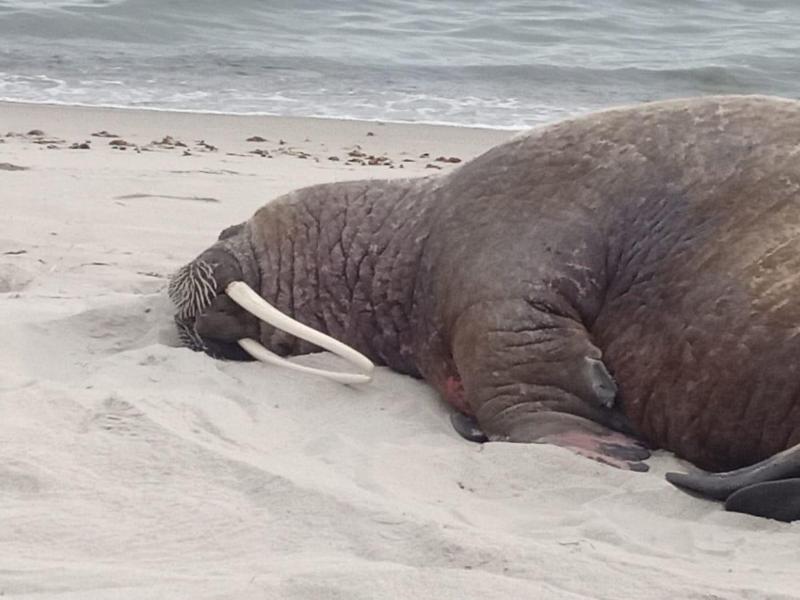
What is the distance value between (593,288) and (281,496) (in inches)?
62.7

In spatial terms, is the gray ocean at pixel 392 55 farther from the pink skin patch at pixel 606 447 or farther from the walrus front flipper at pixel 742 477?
the walrus front flipper at pixel 742 477

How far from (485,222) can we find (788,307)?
1.20 meters

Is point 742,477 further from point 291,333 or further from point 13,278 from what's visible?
point 13,278

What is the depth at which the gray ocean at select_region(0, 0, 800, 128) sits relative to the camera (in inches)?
553

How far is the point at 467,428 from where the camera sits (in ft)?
14.7

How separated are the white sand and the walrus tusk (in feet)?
0.17

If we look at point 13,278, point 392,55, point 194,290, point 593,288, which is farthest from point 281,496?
point 392,55


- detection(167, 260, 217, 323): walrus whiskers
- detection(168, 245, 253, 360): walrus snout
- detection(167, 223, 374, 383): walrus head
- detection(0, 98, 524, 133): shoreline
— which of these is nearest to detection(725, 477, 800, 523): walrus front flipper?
detection(167, 223, 374, 383): walrus head

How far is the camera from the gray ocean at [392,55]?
1405 centimetres

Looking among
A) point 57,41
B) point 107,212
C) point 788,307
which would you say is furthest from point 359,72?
point 788,307

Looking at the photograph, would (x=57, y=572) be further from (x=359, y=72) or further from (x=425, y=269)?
(x=359, y=72)

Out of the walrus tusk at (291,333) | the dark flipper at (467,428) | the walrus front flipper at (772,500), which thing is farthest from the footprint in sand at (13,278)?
the walrus front flipper at (772,500)

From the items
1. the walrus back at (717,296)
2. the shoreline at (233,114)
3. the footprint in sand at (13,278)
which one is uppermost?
the walrus back at (717,296)

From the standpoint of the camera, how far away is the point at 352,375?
4.72 meters
